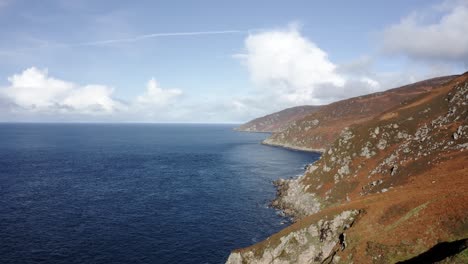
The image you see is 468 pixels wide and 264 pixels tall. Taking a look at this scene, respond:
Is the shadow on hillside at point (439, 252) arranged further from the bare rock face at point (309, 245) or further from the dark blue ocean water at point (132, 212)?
the dark blue ocean water at point (132, 212)

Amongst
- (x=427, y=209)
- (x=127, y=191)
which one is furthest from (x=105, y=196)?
(x=427, y=209)

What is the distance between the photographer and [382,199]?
5738 cm

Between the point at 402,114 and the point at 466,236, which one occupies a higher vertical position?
the point at 402,114

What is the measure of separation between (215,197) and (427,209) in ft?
229

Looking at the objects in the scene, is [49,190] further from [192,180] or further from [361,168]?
[361,168]

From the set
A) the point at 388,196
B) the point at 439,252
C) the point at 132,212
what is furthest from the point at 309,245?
the point at 132,212

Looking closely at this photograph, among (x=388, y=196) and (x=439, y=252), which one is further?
(x=388, y=196)

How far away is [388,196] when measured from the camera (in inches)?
2298

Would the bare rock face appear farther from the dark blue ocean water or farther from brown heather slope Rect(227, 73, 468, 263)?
the dark blue ocean water

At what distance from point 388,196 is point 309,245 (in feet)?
57.0

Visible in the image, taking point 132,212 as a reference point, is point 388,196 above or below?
above

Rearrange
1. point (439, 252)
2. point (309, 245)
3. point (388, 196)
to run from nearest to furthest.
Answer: point (439, 252) → point (309, 245) → point (388, 196)

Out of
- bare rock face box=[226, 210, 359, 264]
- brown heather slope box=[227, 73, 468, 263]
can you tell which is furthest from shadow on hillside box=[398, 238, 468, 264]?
bare rock face box=[226, 210, 359, 264]

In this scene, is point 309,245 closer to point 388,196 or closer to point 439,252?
point 388,196
